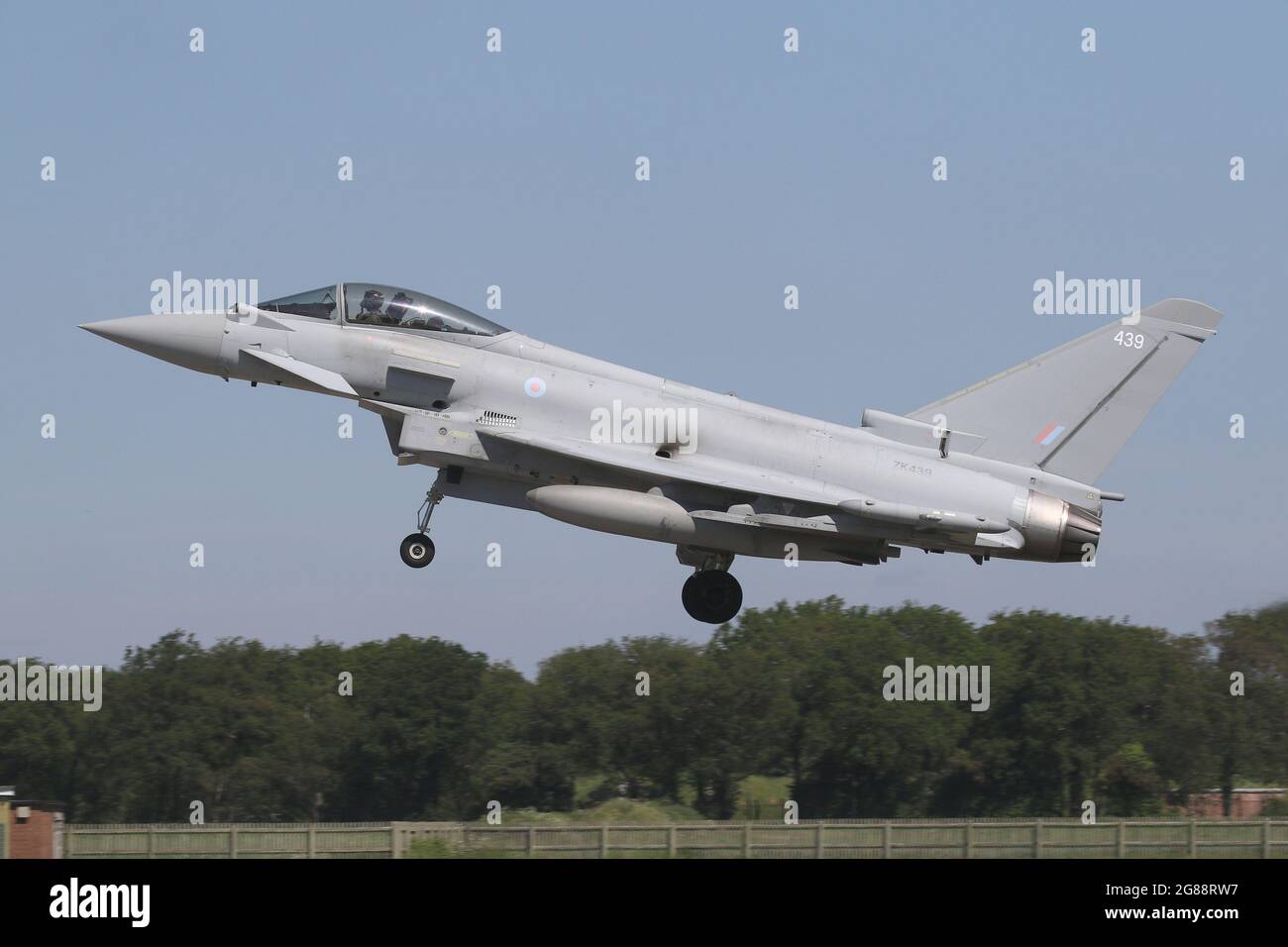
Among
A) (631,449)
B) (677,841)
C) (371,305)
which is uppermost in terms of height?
(371,305)

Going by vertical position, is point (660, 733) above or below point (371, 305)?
below

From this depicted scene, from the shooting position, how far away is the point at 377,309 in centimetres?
2348

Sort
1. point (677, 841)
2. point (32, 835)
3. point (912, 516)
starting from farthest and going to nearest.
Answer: point (677, 841) → point (32, 835) → point (912, 516)

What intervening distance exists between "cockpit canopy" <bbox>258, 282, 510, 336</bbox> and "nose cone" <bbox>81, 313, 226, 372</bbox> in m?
0.84

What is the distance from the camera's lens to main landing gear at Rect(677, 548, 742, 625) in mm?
24500

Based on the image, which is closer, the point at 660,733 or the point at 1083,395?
the point at 1083,395

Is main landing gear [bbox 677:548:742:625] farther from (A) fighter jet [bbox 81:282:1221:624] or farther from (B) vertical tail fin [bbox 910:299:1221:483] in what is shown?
(B) vertical tail fin [bbox 910:299:1221:483]

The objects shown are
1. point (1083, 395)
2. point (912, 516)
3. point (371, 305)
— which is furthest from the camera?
point (1083, 395)

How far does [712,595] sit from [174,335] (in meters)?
8.64

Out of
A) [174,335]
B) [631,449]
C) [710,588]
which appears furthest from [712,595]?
[174,335]

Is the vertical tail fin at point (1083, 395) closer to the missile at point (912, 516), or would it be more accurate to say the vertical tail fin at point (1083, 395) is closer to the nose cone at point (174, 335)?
the missile at point (912, 516)

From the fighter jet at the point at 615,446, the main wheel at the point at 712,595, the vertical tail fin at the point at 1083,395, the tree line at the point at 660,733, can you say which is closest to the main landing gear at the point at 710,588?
the main wheel at the point at 712,595

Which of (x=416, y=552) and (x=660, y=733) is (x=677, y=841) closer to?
(x=416, y=552)
